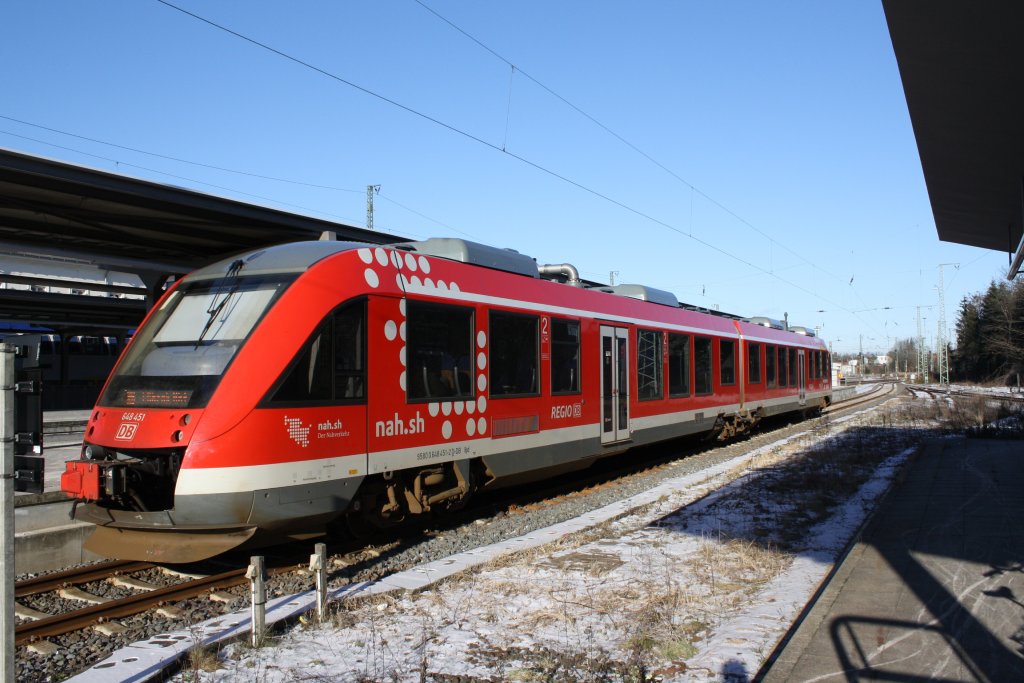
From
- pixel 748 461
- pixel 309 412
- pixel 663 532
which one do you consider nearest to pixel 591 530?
pixel 663 532

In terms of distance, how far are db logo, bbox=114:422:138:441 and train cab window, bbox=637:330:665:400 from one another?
344 inches

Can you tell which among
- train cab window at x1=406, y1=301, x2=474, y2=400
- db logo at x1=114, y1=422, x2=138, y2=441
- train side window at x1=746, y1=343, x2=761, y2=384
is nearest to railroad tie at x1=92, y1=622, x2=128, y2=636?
db logo at x1=114, y1=422, x2=138, y2=441

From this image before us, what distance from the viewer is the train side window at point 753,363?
20.5 metres

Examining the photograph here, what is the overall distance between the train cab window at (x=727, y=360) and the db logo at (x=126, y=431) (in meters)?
14.1

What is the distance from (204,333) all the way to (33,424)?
3202mm

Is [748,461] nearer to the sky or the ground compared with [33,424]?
nearer to the ground

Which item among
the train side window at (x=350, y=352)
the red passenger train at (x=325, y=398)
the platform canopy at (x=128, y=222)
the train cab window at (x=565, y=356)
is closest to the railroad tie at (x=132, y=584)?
the red passenger train at (x=325, y=398)

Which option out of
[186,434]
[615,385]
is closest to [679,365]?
[615,385]

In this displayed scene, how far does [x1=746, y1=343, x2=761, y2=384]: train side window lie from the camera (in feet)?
67.2

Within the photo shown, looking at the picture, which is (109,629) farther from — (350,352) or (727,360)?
(727,360)

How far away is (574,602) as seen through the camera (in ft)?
20.3

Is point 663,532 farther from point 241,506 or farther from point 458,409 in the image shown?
point 241,506

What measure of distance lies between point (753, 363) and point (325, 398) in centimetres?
1586

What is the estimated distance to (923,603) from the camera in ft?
18.7
